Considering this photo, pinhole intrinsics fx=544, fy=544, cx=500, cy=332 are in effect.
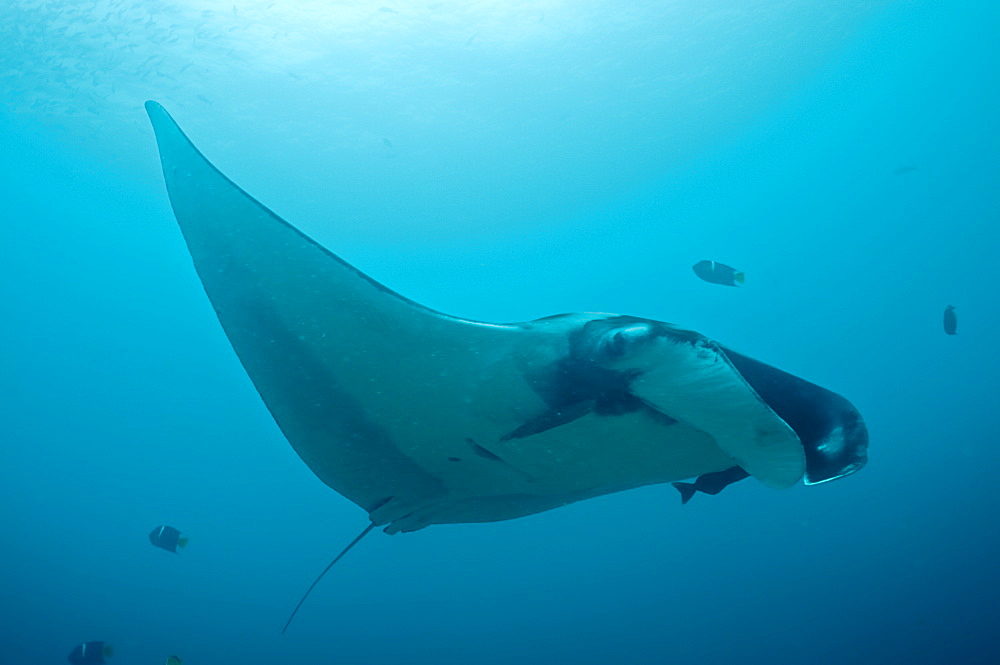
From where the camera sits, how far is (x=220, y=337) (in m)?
28.5

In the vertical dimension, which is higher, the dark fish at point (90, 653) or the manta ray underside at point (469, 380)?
the manta ray underside at point (469, 380)

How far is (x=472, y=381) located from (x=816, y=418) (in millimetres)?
1262

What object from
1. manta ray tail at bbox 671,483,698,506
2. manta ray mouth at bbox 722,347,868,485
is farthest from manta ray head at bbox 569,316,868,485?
manta ray tail at bbox 671,483,698,506

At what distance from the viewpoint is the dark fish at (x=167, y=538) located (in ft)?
24.7

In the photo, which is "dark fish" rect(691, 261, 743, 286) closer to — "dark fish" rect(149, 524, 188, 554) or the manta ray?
the manta ray

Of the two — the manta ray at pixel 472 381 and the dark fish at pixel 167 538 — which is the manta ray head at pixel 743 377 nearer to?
the manta ray at pixel 472 381

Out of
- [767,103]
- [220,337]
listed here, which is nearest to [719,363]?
[767,103]

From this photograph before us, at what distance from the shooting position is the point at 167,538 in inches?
301

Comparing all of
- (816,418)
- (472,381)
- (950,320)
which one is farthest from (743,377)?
(950,320)

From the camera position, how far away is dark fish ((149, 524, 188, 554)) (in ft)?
24.7

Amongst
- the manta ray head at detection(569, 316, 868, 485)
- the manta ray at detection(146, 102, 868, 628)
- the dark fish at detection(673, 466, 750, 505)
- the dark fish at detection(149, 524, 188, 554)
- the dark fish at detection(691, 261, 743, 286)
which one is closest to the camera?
the manta ray head at detection(569, 316, 868, 485)

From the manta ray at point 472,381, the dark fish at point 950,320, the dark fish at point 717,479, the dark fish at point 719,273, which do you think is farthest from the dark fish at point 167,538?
the dark fish at point 950,320

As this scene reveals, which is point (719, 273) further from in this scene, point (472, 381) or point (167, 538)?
point (167, 538)

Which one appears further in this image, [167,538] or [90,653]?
[167,538]
